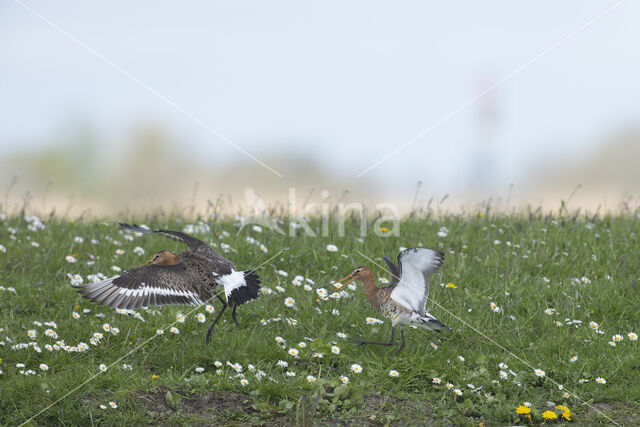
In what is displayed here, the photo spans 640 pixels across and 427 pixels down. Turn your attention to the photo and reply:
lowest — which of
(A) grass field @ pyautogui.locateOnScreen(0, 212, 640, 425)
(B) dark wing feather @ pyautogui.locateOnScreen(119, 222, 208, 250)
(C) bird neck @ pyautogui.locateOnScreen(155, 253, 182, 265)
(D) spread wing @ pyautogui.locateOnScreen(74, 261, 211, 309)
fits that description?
(A) grass field @ pyautogui.locateOnScreen(0, 212, 640, 425)

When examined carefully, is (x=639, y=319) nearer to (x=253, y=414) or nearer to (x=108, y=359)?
(x=253, y=414)

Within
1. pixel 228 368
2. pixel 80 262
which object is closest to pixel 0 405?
pixel 228 368

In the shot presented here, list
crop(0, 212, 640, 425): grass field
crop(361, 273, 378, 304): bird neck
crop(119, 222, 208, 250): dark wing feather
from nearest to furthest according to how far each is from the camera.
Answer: crop(0, 212, 640, 425): grass field, crop(119, 222, 208, 250): dark wing feather, crop(361, 273, 378, 304): bird neck

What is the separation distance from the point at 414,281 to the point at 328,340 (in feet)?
3.66

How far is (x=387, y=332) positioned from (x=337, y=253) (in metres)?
1.91

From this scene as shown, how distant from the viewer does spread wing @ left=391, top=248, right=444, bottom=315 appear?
205 inches

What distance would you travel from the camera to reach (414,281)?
211 inches

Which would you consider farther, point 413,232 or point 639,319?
point 413,232

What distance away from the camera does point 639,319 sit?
6969 millimetres

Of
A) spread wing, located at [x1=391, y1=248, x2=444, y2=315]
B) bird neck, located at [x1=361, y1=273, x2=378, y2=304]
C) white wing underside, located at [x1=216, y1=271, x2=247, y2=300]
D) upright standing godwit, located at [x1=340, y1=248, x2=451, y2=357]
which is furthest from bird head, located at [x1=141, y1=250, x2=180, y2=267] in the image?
spread wing, located at [x1=391, y1=248, x2=444, y2=315]

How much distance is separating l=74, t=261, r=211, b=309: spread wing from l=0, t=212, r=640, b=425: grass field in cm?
57

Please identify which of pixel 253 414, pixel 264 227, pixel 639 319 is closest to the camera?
pixel 253 414

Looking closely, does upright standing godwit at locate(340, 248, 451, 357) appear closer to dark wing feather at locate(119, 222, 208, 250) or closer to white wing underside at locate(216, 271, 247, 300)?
white wing underside at locate(216, 271, 247, 300)

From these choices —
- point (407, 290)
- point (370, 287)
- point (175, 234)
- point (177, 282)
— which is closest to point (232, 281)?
point (177, 282)
